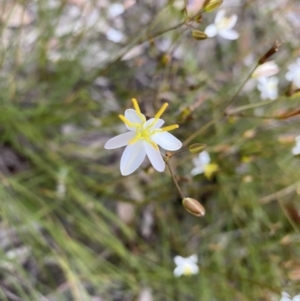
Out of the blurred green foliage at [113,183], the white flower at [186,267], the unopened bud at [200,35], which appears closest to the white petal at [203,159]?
the blurred green foliage at [113,183]

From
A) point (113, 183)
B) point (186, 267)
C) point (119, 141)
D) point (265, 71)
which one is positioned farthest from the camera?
point (113, 183)

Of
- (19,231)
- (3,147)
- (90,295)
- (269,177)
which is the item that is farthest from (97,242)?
(269,177)

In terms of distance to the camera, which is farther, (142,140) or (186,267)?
(186,267)

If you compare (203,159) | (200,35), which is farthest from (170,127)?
(203,159)

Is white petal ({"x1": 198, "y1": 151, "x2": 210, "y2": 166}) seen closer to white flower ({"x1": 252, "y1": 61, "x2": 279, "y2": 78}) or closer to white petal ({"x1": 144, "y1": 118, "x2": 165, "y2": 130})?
white flower ({"x1": 252, "y1": 61, "x2": 279, "y2": 78})

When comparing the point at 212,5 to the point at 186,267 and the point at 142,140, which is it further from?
the point at 186,267

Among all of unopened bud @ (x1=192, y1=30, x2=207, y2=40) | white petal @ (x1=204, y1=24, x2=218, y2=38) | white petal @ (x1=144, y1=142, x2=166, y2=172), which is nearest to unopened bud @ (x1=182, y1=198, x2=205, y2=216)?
white petal @ (x1=144, y1=142, x2=166, y2=172)
